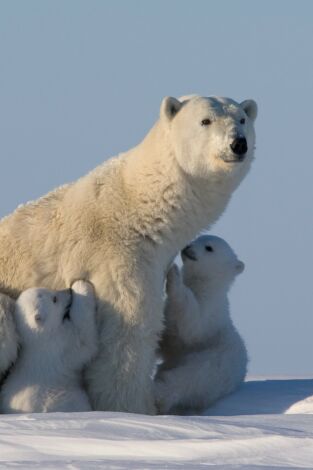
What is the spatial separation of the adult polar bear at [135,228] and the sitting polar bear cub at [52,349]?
0.15 meters

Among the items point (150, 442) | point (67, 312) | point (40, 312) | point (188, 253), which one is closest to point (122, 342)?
point (67, 312)

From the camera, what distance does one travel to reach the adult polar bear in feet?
33.9

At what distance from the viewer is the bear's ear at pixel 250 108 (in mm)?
10828

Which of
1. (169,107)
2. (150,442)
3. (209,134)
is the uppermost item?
(169,107)

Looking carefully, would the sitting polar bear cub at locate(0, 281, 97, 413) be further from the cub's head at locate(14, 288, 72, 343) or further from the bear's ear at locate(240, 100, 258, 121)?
the bear's ear at locate(240, 100, 258, 121)

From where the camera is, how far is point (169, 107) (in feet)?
34.7

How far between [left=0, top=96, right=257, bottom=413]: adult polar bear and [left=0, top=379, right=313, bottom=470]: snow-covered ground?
1669 millimetres

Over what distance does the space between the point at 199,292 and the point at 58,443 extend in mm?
4062

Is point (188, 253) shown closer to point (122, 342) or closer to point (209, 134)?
point (122, 342)

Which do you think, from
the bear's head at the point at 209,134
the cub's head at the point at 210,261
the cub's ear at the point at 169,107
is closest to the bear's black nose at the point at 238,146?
the bear's head at the point at 209,134

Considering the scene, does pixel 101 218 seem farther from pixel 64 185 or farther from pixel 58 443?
pixel 58 443

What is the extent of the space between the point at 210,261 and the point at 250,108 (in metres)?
1.47

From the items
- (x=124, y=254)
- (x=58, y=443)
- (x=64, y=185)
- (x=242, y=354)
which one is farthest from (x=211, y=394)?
(x=58, y=443)

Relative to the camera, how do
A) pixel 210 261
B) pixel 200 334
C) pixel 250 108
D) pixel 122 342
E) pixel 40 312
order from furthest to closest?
pixel 210 261
pixel 200 334
pixel 250 108
pixel 122 342
pixel 40 312
